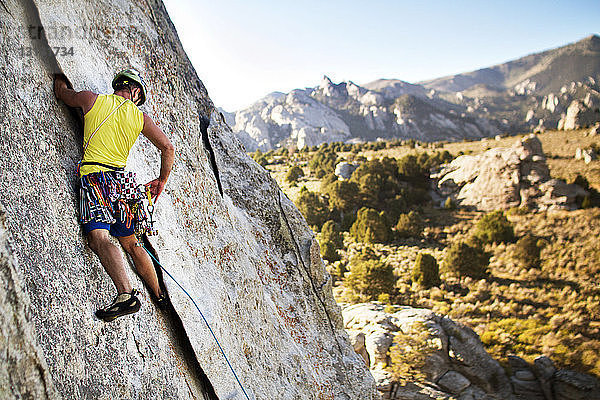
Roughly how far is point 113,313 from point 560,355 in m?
16.9

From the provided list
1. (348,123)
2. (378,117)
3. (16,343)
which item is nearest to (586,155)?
(16,343)

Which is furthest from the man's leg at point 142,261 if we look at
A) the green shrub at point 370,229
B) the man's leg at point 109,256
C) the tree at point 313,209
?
the tree at point 313,209

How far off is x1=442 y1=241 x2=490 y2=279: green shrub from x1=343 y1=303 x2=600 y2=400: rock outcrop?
23.1 ft

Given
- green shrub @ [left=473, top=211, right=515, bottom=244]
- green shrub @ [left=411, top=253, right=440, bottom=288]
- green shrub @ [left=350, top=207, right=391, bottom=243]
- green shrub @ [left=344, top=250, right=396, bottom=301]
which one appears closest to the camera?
green shrub @ [left=344, top=250, right=396, bottom=301]

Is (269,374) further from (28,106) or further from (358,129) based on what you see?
(358,129)

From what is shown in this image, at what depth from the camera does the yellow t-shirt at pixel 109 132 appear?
2.95 metres

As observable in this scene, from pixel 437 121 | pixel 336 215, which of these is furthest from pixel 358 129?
pixel 336 215

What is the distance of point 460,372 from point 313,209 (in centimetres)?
1964

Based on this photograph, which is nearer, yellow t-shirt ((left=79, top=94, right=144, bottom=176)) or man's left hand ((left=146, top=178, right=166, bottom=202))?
yellow t-shirt ((left=79, top=94, right=144, bottom=176))

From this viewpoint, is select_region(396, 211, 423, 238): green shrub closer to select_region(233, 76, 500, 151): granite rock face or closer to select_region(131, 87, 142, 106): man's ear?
select_region(131, 87, 142, 106): man's ear

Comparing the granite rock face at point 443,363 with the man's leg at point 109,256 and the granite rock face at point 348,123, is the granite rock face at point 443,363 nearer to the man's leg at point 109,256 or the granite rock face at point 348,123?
the man's leg at point 109,256

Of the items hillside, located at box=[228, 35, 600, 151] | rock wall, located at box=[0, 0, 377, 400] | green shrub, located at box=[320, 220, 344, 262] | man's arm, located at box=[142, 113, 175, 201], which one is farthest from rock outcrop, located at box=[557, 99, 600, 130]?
man's arm, located at box=[142, 113, 175, 201]

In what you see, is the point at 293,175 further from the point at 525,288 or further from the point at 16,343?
the point at 16,343

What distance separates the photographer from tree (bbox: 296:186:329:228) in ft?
98.0
